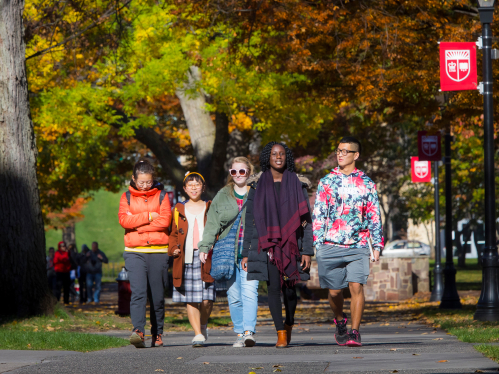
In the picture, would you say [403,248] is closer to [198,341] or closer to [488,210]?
[488,210]

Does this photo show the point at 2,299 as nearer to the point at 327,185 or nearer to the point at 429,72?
the point at 327,185

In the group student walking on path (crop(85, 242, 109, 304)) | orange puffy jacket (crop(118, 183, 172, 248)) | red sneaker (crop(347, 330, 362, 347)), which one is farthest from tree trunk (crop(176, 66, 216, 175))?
red sneaker (crop(347, 330, 362, 347))

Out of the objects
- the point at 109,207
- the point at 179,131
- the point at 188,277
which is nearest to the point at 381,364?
the point at 188,277

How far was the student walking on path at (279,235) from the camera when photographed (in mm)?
7199

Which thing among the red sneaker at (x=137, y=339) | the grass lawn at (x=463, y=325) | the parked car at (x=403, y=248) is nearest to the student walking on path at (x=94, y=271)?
the grass lawn at (x=463, y=325)

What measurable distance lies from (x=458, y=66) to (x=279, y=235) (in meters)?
6.06

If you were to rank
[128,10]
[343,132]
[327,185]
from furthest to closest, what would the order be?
[343,132] → [128,10] → [327,185]

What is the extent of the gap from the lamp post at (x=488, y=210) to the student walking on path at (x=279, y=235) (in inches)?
173

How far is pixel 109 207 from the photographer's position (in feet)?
288

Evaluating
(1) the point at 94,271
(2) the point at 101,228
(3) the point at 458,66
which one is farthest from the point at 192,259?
(2) the point at 101,228

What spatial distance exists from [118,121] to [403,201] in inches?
A: 1207

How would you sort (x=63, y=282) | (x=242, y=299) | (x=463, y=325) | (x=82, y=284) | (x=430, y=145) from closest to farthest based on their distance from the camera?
1. (x=242, y=299)
2. (x=463, y=325)
3. (x=430, y=145)
4. (x=63, y=282)
5. (x=82, y=284)

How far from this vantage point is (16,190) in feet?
37.9

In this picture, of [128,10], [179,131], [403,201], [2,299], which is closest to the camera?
[2,299]
